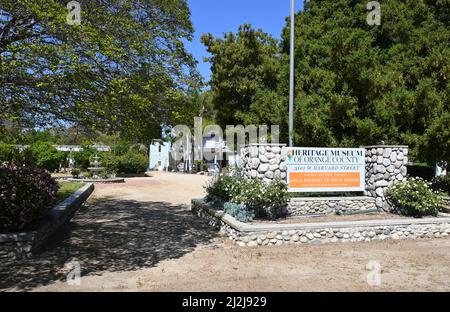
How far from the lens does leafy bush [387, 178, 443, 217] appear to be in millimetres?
10711

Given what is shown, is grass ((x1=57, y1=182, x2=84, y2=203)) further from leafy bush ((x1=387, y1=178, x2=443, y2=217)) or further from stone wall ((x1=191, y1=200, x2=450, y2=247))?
leafy bush ((x1=387, y1=178, x2=443, y2=217))

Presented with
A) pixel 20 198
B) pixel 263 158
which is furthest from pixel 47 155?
pixel 20 198

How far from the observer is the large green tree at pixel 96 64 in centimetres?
732

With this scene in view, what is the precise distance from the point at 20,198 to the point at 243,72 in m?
14.6

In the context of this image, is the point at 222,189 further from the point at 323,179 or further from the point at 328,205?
the point at 328,205

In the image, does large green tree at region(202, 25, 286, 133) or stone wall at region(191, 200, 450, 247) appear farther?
large green tree at region(202, 25, 286, 133)

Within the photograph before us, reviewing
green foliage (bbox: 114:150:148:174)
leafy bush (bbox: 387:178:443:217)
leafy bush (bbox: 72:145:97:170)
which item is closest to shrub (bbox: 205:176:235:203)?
leafy bush (bbox: 387:178:443:217)

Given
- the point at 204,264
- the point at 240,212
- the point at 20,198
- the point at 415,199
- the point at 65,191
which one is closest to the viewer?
the point at 204,264

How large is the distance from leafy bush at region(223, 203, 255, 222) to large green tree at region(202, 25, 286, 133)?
890 cm

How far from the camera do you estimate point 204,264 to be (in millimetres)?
7188

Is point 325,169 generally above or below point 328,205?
above

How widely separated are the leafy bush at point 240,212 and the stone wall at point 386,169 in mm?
4133
